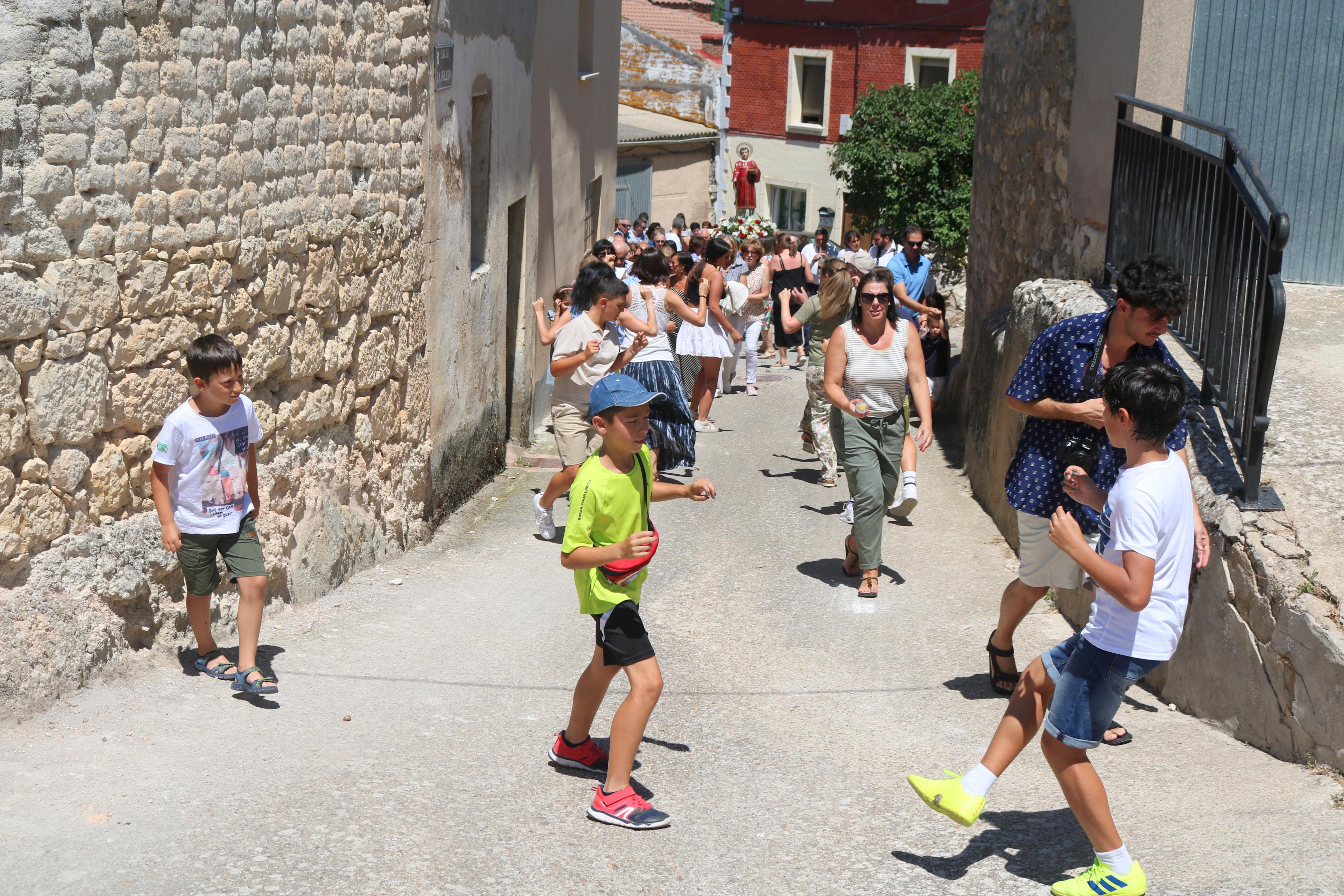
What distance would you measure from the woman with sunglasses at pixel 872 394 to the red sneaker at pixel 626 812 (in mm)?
3221

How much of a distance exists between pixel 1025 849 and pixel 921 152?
2283cm

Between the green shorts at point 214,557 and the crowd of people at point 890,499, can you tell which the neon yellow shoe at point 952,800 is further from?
the green shorts at point 214,557

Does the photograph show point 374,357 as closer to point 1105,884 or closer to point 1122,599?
point 1122,599

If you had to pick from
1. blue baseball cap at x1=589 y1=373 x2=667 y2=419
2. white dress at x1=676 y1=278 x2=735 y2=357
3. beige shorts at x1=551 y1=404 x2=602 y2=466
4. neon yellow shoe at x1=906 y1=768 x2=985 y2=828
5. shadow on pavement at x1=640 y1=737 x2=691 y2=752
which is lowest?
shadow on pavement at x1=640 y1=737 x2=691 y2=752

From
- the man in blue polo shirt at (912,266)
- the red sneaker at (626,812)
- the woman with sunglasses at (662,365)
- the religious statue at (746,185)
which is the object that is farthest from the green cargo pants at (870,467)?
the religious statue at (746,185)

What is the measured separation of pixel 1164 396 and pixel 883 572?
4305mm

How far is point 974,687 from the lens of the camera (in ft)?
18.5

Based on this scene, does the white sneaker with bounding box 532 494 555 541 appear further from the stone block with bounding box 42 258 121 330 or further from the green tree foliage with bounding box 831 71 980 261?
the green tree foliage with bounding box 831 71 980 261

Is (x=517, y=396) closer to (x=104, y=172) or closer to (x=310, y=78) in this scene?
(x=310, y=78)

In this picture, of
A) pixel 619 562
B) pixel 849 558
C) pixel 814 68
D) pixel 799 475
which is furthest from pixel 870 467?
pixel 814 68

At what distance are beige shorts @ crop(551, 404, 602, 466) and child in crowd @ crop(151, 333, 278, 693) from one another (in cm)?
320

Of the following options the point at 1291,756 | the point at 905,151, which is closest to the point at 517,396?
the point at 1291,756

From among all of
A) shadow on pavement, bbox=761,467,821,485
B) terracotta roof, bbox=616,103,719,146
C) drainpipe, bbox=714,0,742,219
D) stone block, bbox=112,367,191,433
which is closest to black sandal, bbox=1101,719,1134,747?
stone block, bbox=112,367,191,433

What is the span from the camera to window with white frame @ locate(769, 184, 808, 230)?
3381cm
